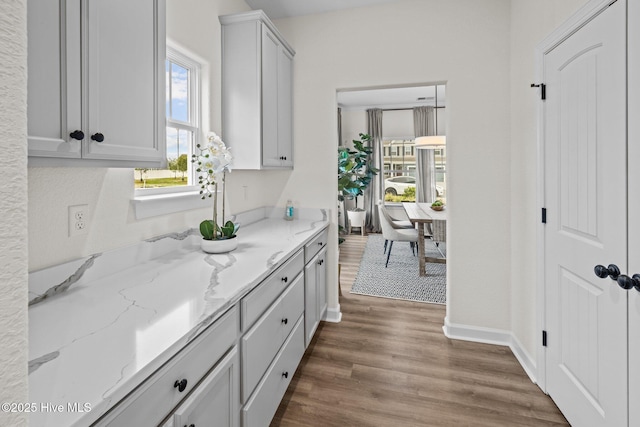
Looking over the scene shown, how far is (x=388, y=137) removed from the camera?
7.33m

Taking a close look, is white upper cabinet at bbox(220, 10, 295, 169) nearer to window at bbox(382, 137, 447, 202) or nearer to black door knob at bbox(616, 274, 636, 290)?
black door knob at bbox(616, 274, 636, 290)

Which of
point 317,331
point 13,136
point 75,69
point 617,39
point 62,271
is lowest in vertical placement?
point 317,331

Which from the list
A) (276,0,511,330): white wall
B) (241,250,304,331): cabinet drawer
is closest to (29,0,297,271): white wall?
(241,250,304,331): cabinet drawer

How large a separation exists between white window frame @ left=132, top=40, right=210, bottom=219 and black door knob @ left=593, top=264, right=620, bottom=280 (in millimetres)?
2090

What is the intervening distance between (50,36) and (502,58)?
277 centimetres

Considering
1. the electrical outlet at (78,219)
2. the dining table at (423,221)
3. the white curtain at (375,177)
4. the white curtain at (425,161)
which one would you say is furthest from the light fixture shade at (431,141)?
the electrical outlet at (78,219)

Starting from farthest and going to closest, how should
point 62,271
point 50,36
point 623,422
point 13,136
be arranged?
point 623,422 → point 62,271 → point 50,36 → point 13,136

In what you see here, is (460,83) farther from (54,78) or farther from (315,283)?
(54,78)

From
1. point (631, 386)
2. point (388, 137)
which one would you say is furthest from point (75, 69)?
point (388, 137)

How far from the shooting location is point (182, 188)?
2.07 metres

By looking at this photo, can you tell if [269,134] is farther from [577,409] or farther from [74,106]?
[577,409]

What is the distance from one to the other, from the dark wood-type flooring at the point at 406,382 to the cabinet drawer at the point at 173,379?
3.06 ft

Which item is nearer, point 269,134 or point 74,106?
point 74,106

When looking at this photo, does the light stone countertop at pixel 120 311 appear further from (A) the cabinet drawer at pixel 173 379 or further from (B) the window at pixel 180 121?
(B) the window at pixel 180 121
